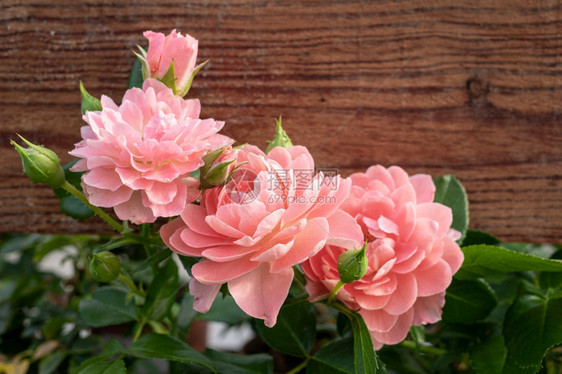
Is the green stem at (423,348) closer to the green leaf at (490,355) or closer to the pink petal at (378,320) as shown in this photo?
the green leaf at (490,355)

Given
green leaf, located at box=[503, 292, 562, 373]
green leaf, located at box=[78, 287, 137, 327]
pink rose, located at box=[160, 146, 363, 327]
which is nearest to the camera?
pink rose, located at box=[160, 146, 363, 327]

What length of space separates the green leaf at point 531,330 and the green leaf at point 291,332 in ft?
0.61

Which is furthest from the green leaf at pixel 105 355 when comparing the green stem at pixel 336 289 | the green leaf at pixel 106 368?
the green stem at pixel 336 289

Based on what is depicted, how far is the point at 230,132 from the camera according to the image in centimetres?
57

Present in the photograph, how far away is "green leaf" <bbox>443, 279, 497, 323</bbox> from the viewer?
1.71 ft

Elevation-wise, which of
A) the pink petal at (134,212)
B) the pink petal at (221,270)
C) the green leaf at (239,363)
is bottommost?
the green leaf at (239,363)

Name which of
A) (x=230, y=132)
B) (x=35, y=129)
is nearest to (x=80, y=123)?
(x=35, y=129)

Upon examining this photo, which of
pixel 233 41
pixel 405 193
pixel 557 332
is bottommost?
pixel 557 332

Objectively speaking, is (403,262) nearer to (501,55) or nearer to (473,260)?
(473,260)

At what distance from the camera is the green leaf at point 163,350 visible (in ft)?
1.58

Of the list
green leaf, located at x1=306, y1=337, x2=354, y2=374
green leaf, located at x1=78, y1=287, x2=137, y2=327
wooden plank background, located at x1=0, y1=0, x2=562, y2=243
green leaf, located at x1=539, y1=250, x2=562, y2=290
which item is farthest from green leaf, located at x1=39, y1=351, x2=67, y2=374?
green leaf, located at x1=539, y1=250, x2=562, y2=290

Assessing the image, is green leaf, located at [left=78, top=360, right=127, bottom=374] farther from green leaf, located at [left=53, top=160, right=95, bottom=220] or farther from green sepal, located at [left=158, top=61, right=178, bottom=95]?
green sepal, located at [left=158, top=61, right=178, bottom=95]

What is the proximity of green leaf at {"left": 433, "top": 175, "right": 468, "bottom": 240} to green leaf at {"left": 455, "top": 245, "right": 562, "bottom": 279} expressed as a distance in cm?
4

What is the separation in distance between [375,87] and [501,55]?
0.13m
